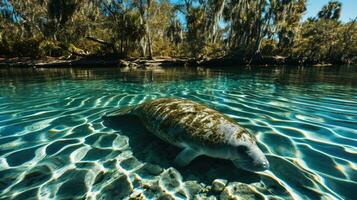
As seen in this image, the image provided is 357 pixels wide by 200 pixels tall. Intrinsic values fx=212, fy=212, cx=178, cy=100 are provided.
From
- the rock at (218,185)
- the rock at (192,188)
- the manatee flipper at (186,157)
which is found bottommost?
the rock at (192,188)

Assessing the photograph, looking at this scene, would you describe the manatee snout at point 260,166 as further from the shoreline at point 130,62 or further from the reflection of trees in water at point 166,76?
the shoreline at point 130,62

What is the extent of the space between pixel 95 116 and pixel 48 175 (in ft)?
7.80

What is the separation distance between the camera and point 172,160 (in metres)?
2.88

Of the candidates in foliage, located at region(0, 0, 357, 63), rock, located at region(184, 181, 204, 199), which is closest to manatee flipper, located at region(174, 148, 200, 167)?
rock, located at region(184, 181, 204, 199)

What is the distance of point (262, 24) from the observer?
3378 cm

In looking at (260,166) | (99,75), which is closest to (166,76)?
(99,75)

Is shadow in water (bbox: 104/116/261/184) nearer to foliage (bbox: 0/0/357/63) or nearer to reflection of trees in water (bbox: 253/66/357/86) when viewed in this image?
reflection of trees in water (bbox: 253/66/357/86)

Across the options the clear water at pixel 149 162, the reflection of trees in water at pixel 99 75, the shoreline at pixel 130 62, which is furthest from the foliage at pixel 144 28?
the clear water at pixel 149 162

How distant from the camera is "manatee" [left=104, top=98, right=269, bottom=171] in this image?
8.43ft

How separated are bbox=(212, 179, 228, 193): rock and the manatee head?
0.30m

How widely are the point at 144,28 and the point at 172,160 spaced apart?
27798 mm

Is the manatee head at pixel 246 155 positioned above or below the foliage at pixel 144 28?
below

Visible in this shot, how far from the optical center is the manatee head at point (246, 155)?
2486 millimetres

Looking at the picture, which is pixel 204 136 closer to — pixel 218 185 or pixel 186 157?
pixel 186 157
